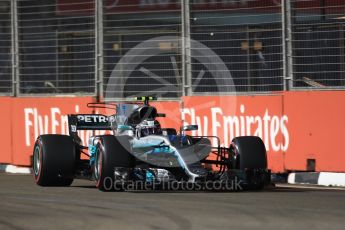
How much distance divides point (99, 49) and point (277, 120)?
397cm

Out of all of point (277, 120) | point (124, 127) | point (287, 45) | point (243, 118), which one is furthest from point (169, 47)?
point (124, 127)

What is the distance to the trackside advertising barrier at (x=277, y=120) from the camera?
13.8m

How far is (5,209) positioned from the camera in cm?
1019

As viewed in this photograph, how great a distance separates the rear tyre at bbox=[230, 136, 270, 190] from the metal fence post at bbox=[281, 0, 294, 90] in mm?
1897

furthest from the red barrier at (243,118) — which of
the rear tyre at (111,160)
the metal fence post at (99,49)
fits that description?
the rear tyre at (111,160)

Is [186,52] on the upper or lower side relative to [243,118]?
upper

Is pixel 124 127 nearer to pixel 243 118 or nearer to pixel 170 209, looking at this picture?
pixel 243 118

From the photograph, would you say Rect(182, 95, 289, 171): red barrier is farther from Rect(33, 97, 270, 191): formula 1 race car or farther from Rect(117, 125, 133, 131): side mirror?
Rect(117, 125, 133, 131): side mirror

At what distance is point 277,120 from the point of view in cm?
1449

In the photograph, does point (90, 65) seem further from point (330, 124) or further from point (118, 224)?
point (118, 224)

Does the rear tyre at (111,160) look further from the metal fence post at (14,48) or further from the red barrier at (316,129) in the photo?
the metal fence post at (14,48)

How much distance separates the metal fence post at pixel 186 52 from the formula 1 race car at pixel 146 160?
238 cm

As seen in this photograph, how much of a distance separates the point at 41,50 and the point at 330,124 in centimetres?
631

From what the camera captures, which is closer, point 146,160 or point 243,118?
point 146,160
